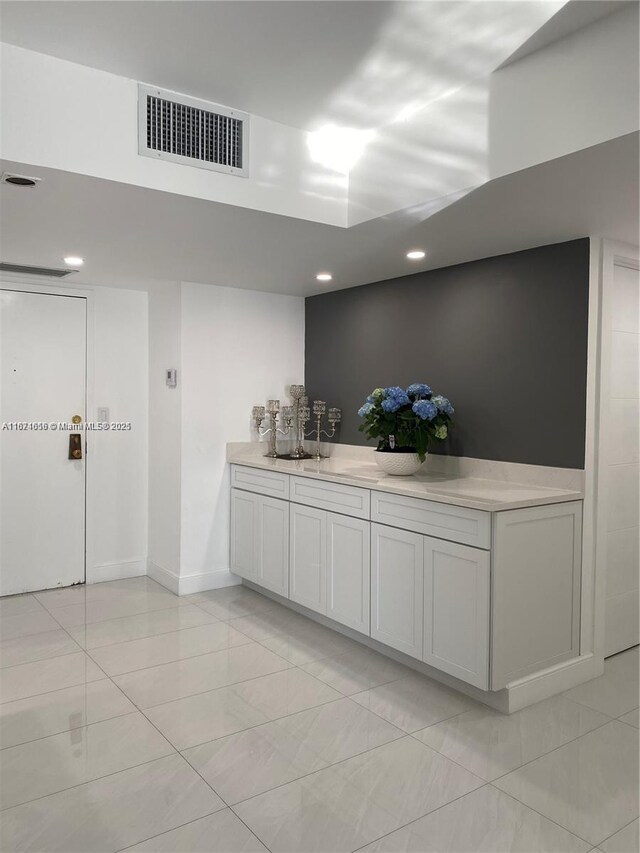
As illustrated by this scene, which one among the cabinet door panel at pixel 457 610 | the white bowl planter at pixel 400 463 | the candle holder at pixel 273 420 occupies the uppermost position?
the candle holder at pixel 273 420

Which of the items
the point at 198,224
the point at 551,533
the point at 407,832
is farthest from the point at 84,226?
the point at 407,832

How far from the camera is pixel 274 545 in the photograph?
161 inches

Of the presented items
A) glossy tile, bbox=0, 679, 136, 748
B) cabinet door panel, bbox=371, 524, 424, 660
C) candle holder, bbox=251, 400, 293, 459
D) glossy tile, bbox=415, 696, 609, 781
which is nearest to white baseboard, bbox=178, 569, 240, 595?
candle holder, bbox=251, 400, 293, 459

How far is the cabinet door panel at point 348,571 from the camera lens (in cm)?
336

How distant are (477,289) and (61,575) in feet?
11.0

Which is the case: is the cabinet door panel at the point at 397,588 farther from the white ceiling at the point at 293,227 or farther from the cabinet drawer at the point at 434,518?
the white ceiling at the point at 293,227

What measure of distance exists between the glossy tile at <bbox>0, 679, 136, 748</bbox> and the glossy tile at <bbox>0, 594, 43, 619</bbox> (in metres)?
1.26

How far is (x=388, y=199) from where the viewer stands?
9.16 feet

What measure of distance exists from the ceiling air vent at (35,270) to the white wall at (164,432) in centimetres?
62

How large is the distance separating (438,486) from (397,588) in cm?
53

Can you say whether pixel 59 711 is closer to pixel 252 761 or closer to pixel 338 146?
pixel 252 761

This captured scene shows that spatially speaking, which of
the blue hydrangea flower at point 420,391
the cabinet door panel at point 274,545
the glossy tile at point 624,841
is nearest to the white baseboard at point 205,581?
the cabinet door panel at point 274,545

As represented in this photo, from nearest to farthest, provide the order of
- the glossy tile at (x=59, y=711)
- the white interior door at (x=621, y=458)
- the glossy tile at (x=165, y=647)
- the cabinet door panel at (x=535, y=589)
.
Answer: the glossy tile at (x=59, y=711) < the cabinet door panel at (x=535, y=589) < the white interior door at (x=621, y=458) < the glossy tile at (x=165, y=647)

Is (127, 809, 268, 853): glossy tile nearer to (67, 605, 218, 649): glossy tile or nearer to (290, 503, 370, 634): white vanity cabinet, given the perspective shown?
(290, 503, 370, 634): white vanity cabinet
